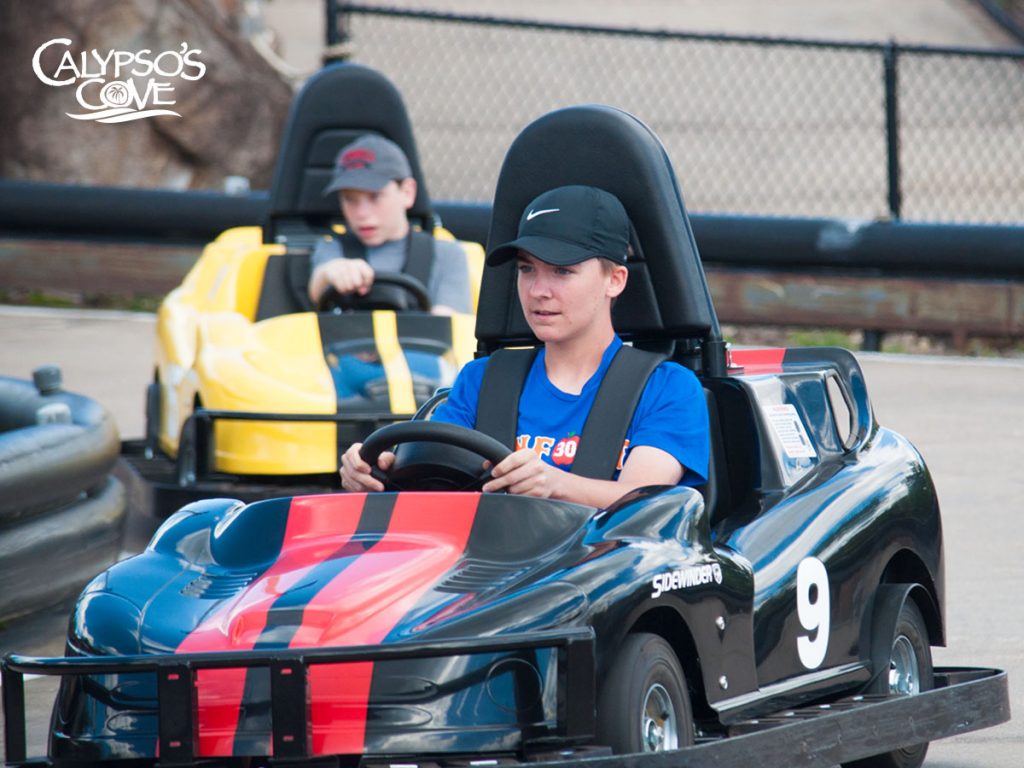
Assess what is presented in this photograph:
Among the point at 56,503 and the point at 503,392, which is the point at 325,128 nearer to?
the point at 56,503

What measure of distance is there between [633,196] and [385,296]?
124 inches

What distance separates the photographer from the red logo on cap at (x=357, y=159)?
23.4ft

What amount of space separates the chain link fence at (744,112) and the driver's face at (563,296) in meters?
10.7

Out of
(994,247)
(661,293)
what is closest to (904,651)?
(661,293)

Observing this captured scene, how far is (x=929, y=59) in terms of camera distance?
21.0 meters

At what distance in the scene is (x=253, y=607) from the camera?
3.09 metres

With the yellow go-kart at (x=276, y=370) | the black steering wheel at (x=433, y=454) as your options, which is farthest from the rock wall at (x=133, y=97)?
the black steering wheel at (x=433, y=454)

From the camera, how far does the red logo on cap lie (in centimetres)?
713

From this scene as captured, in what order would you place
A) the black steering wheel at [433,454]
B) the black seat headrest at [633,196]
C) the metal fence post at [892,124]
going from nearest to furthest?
the black steering wheel at [433,454]
the black seat headrest at [633,196]
the metal fence post at [892,124]

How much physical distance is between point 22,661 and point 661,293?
1.53 meters

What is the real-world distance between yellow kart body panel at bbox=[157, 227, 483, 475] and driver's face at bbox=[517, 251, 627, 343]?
8.30 feet

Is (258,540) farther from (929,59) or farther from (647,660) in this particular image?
(929,59)

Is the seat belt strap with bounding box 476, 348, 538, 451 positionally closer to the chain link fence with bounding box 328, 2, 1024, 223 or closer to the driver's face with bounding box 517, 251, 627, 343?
the driver's face with bounding box 517, 251, 627, 343

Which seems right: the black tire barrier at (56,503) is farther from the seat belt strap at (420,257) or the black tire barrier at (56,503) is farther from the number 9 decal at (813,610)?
the number 9 decal at (813,610)
